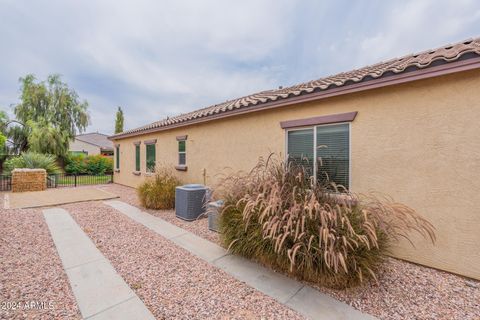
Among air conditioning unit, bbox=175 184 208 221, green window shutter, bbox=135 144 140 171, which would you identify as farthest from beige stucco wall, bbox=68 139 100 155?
air conditioning unit, bbox=175 184 208 221

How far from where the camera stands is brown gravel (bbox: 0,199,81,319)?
254cm

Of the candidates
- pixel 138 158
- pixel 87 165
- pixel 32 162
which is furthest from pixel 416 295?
pixel 87 165

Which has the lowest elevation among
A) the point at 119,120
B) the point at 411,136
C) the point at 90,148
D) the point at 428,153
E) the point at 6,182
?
the point at 6,182

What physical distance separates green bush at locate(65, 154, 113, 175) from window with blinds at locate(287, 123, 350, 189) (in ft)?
77.9

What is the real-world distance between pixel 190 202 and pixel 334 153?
433 centimetres

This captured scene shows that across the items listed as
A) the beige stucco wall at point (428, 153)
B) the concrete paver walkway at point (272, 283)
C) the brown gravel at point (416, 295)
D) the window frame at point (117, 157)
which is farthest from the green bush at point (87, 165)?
the brown gravel at point (416, 295)

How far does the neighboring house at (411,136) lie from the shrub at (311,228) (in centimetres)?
46

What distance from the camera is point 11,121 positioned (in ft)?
66.0

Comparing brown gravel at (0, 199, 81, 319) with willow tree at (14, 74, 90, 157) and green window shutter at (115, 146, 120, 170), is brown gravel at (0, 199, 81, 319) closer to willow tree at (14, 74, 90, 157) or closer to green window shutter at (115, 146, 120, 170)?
green window shutter at (115, 146, 120, 170)

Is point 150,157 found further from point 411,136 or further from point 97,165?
point 97,165

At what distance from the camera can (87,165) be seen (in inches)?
869

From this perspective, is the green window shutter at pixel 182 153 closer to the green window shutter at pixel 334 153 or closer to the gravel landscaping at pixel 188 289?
the gravel landscaping at pixel 188 289

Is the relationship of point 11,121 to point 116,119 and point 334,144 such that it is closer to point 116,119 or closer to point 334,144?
point 116,119

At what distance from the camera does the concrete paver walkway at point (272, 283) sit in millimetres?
2651
